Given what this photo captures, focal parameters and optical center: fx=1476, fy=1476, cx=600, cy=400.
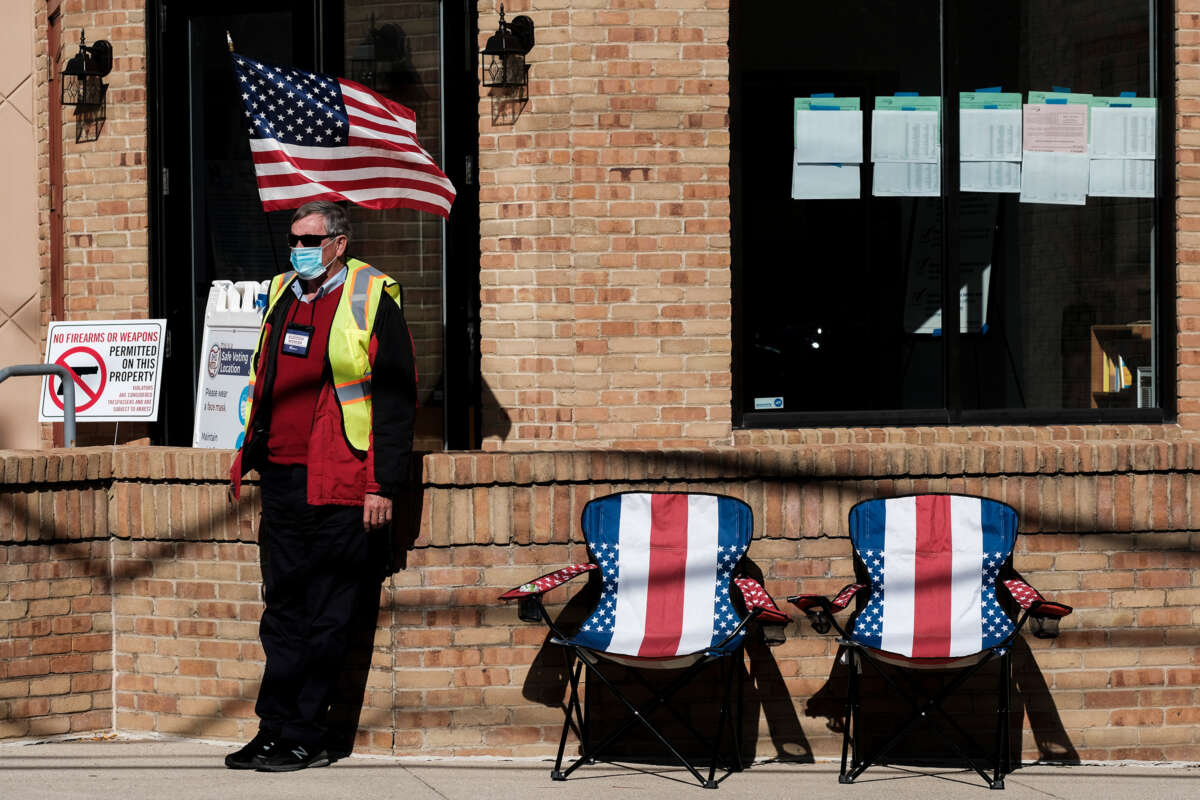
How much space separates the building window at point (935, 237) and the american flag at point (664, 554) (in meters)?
1.28

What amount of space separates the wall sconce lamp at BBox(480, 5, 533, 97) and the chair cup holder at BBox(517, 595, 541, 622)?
2.52 metres

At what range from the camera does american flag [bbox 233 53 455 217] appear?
238 inches

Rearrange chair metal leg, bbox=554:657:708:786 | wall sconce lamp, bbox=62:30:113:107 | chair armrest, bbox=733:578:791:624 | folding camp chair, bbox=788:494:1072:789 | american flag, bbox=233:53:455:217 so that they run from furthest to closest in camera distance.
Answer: wall sconce lamp, bbox=62:30:113:107 → american flag, bbox=233:53:455:217 → folding camp chair, bbox=788:494:1072:789 → chair metal leg, bbox=554:657:708:786 → chair armrest, bbox=733:578:791:624

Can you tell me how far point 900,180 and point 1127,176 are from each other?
1.09 meters

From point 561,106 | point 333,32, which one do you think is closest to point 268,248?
point 333,32

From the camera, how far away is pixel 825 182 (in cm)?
673

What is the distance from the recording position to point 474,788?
508cm

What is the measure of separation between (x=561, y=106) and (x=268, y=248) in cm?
171

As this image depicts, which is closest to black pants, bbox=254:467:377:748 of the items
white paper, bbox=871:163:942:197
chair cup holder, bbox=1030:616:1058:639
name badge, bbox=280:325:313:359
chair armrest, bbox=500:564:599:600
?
name badge, bbox=280:325:313:359

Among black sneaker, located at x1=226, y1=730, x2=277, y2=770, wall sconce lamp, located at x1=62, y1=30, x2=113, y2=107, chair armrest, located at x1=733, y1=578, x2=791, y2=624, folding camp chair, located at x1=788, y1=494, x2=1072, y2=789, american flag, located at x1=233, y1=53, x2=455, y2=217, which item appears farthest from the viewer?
wall sconce lamp, located at x1=62, y1=30, x2=113, y2=107

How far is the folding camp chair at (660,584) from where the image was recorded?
5.23 metres

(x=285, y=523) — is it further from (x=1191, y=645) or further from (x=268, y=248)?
(x=1191, y=645)

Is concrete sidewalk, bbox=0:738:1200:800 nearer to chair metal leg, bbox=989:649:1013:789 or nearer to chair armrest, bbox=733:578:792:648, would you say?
chair metal leg, bbox=989:649:1013:789

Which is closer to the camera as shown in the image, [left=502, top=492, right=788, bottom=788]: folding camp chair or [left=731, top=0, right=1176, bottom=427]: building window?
[left=502, top=492, right=788, bottom=788]: folding camp chair
